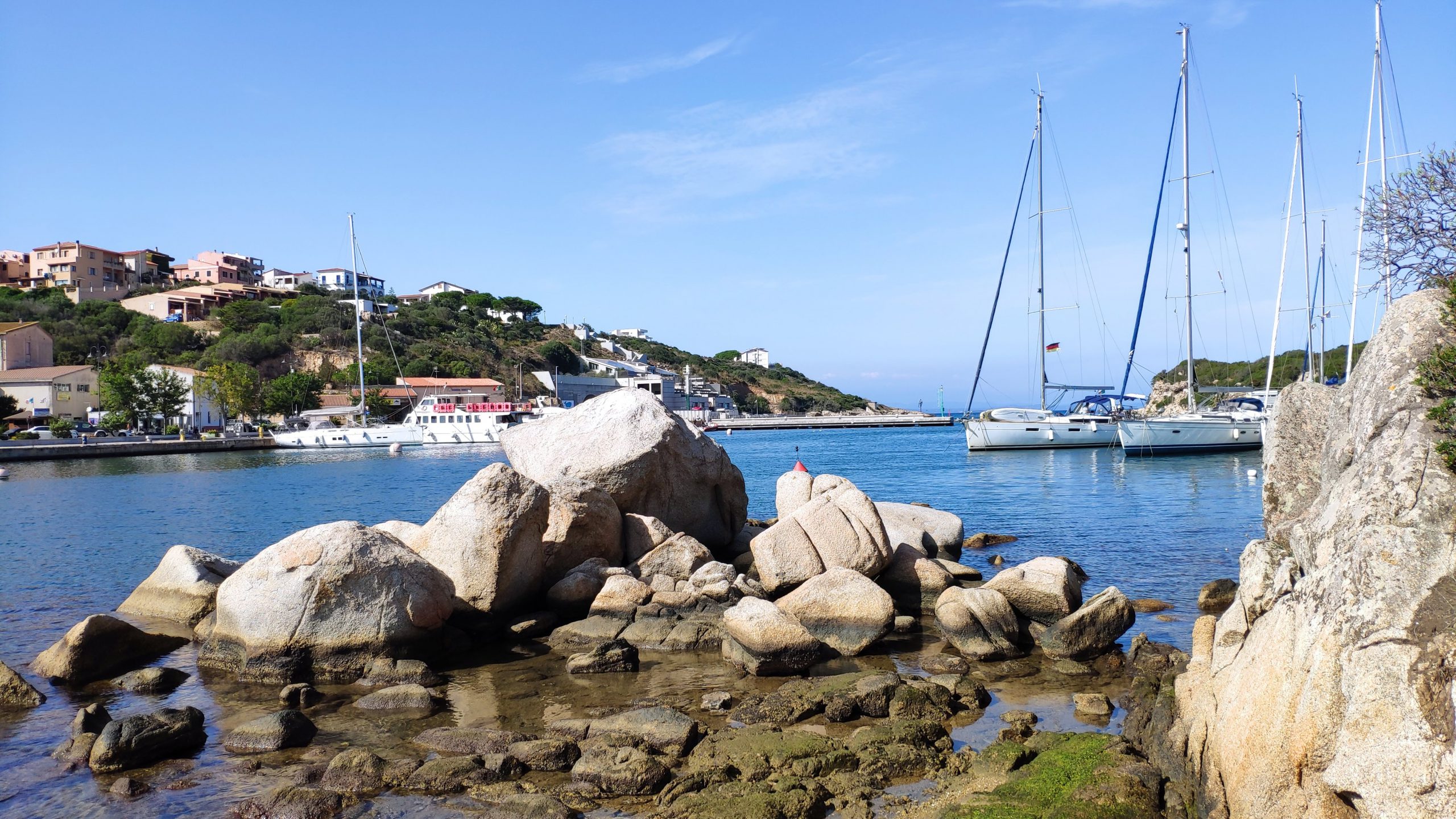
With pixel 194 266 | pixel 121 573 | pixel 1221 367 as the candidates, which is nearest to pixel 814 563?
pixel 121 573

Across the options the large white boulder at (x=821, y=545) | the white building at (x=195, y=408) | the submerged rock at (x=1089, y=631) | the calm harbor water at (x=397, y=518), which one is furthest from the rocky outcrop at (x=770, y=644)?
the white building at (x=195, y=408)

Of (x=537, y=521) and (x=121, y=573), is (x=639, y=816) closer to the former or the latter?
(x=537, y=521)

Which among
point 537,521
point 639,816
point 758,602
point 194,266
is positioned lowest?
point 639,816

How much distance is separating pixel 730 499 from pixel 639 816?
12166 mm

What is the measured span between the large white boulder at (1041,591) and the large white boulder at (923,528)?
3686 mm

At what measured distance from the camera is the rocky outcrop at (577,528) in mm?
15406

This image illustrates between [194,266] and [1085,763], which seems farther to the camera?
[194,266]

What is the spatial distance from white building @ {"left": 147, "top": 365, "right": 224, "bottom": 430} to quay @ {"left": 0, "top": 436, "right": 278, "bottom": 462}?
10732 millimetres

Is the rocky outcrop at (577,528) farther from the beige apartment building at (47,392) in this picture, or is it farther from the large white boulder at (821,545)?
the beige apartment building at (47,392)

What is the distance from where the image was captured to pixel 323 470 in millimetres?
53594

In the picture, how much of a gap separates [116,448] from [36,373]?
24.3 m

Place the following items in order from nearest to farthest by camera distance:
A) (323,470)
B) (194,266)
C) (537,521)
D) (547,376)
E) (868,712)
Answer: (868,712)
(537,521)
(323,470)
(547,376)
(194,266)

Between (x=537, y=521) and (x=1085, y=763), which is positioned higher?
(x=537, y=521)

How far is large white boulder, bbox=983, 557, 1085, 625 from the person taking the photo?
13.5 meters
